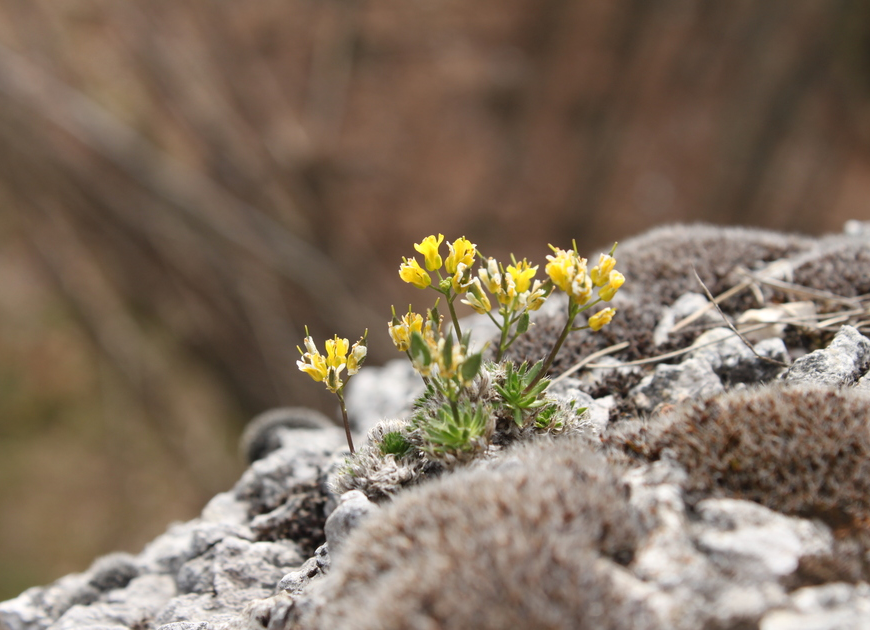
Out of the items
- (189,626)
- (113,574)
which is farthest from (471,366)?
(113,574)

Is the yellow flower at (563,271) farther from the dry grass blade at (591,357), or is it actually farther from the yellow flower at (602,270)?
the dry grass blade at (591,357)

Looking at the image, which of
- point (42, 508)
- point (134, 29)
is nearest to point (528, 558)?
point (42, 508)

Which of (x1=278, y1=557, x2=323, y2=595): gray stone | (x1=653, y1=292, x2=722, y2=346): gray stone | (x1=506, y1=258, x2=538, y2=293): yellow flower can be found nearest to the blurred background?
(x1=278, y1=557, x2=323, y2=595): gray stone

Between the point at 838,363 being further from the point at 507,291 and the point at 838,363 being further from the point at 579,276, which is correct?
the point at 507,291

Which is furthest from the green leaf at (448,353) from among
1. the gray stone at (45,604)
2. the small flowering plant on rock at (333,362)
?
the gray stone at (45,604)

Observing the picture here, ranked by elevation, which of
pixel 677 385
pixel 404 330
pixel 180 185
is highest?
pixel 180 185

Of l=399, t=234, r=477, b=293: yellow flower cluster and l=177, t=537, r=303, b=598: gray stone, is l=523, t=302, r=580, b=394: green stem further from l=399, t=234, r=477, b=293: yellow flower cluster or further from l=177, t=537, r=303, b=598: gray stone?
l=177, t=537, r=303, b=598: gray stone
